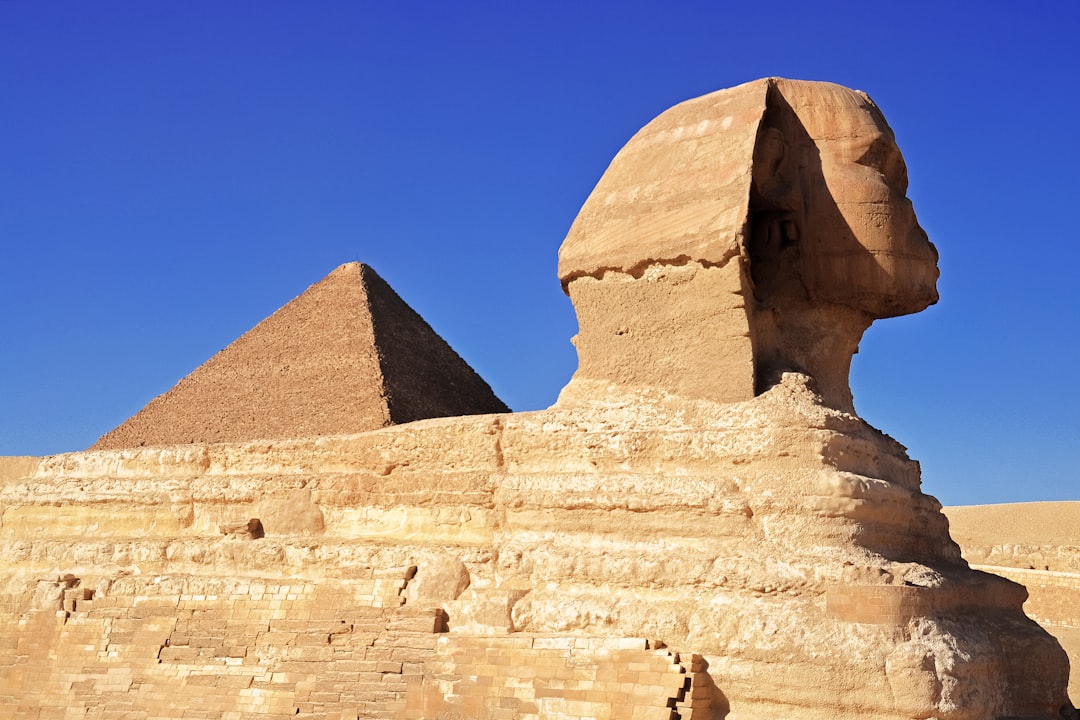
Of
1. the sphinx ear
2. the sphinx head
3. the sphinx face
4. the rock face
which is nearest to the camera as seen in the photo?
the rock face

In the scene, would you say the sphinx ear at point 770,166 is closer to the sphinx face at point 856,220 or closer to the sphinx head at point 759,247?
the sphinx head at point 759,247

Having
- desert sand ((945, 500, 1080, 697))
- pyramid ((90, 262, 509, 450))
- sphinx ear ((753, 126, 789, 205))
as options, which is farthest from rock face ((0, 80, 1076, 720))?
pyramid ((90, 262, 509, 450))

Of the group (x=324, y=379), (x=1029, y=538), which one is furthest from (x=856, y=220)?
(x=324, y=379)

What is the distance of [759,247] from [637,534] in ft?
7.03

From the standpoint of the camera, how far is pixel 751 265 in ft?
23.7

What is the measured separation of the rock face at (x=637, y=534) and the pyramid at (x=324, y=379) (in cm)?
2134

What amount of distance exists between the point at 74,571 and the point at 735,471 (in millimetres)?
4788

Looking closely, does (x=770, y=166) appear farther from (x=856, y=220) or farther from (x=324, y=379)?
(x=324, y=379)

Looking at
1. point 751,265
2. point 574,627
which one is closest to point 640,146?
point 751,265

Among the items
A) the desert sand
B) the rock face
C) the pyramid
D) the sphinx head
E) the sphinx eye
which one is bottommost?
the rock face

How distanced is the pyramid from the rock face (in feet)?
70.0

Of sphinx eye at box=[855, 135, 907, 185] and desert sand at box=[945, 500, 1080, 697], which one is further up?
desert sand at box=[945, 500, 1080, 697]

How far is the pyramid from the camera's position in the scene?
32.1 metres

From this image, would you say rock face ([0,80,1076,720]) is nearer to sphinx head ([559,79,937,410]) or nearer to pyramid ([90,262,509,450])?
sphinx head ([559,79,937,410])
